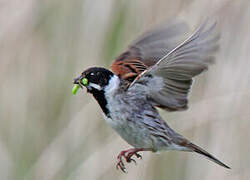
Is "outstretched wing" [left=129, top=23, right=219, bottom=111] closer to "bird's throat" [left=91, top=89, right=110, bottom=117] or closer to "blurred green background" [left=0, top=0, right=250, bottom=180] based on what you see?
"bird's throat" [left=91, top=89, right=110, bottom=117]

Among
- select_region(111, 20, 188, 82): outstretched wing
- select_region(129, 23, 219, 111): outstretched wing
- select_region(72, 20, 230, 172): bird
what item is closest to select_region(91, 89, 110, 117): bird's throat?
select_region(72, 20, 230, 172): bird

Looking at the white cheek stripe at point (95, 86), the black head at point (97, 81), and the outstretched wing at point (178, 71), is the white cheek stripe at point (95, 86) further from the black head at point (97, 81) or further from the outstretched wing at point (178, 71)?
the outstretched wing at point (178, 71)

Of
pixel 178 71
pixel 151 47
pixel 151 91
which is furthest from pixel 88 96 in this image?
pixel 178 71

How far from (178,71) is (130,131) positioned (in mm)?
264

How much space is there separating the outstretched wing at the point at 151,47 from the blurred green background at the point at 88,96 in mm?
158

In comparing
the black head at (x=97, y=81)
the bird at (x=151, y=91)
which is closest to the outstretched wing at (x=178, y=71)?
the bird at (x=151, y=91)

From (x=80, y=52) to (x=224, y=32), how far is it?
71 centimetres

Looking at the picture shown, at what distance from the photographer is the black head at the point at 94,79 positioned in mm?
1967

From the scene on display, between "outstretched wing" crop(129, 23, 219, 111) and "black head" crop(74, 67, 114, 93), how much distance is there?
99 millimetres

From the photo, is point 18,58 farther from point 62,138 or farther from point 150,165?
point 150,165

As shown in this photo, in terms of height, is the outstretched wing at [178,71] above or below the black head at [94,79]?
below

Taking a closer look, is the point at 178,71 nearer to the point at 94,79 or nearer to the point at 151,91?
the point at 151,91

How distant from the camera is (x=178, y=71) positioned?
6.65 ft

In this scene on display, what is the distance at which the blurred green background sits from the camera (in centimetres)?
261
